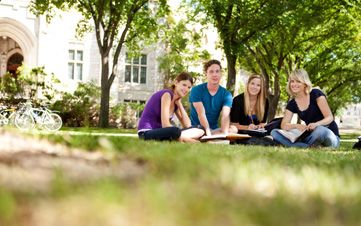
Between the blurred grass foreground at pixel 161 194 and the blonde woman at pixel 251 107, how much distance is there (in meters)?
6.18

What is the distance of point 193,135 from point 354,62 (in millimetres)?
25168

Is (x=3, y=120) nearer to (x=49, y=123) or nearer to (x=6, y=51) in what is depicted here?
(x=49, y=123)

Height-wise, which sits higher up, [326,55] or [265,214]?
[326,55]

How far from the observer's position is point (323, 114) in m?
8.33

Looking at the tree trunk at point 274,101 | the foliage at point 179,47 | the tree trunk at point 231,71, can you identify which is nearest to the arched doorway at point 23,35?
the foliage at point 179,47

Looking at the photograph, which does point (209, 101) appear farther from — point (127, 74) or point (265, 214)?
point (127, 74)

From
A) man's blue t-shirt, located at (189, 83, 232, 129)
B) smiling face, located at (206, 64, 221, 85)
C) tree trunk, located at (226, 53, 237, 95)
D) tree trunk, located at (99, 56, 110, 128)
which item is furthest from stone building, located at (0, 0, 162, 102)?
smiling face, located at (206, 64, 221, 85)

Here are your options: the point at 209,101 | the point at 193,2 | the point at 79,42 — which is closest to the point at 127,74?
the point at 79,42

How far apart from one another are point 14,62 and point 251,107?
29.1 metres

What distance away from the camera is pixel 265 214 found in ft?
4.85

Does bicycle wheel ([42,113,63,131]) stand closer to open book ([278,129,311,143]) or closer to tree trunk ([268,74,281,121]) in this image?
open book ([278,129,311,143])

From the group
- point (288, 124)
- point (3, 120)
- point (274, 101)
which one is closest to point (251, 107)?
point (288, 124)

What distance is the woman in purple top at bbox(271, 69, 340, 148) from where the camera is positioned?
8109 millimetres

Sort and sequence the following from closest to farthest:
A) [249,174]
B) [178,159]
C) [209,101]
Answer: [249,174]
[178,159]
[209,101]
